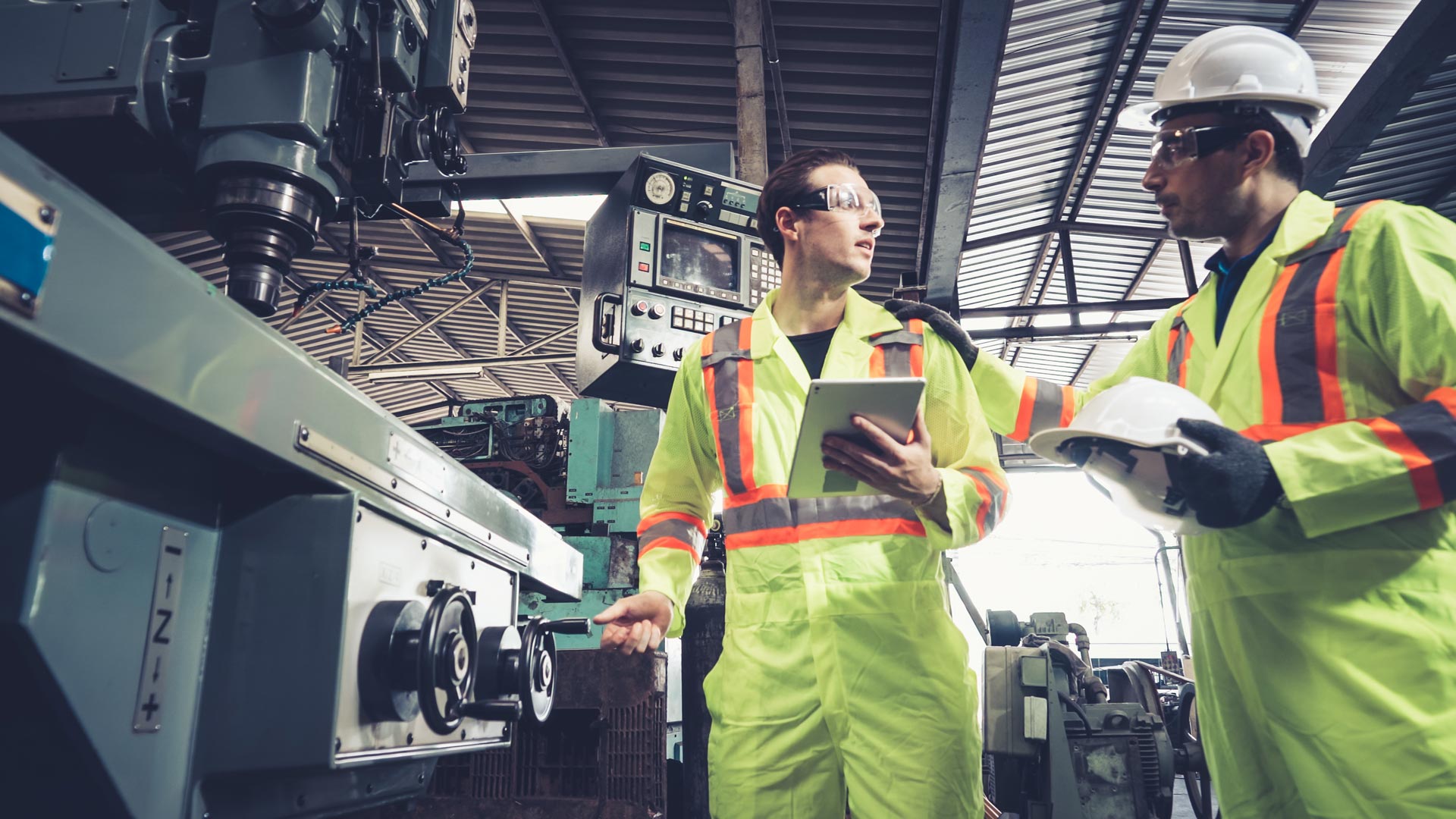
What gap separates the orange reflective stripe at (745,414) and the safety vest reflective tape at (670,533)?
0.18m

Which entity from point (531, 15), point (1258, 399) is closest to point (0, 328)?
point (1258, 399)

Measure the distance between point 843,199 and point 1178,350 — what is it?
667mm

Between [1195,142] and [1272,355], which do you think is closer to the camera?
[1272,355]

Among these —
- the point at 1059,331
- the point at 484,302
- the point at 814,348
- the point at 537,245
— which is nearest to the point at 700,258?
the point at 814,348

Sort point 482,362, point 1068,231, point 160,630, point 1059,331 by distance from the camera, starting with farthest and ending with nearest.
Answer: point 482,362
point 1059,331
point 1068,231
point 160,630

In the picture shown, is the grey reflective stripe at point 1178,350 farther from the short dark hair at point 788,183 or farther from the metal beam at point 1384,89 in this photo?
the metal beam at point 1384,89

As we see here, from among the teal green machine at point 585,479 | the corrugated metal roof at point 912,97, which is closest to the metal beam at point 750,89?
the corrugated metal roof at point 912,97

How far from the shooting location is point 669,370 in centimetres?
240

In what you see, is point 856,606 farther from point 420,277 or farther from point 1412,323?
point 420,277

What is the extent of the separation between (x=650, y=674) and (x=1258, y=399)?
1621 millimetres

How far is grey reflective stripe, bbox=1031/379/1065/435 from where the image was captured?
1.79m

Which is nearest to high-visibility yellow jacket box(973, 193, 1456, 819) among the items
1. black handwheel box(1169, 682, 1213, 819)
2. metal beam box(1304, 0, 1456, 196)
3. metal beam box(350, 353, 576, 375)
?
black handwheel box(1169, 682, 1213, 819)

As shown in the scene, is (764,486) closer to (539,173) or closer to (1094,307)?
(539,173)

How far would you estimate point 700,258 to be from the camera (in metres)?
2.54
